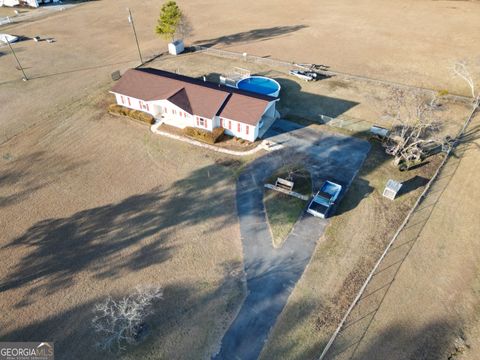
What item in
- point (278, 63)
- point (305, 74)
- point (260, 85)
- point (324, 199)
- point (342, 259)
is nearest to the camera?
point (342, 259)

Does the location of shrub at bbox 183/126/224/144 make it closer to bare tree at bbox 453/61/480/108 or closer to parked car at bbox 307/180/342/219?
parked car at bbox 307/180/342/219

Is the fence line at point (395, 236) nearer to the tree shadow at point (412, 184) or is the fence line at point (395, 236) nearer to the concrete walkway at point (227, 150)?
the tree shadow at point (412, 184)

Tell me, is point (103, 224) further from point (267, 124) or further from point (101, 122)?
point (267, 124)

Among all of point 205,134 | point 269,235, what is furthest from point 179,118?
point 269,235

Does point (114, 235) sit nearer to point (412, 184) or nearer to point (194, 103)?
point (194, 103)

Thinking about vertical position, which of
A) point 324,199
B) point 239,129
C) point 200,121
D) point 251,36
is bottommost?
point 324,199
